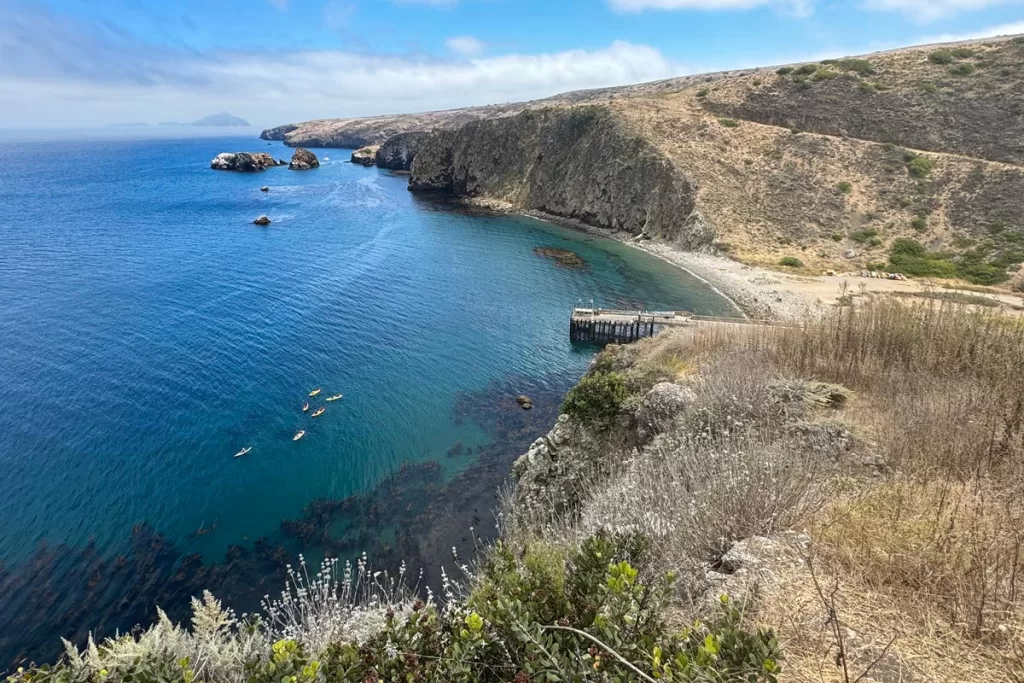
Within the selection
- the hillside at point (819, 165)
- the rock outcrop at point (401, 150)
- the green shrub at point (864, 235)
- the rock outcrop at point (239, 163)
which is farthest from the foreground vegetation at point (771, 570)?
the rock outcrop at point (239, 163)

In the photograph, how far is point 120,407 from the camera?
2697 centimetres

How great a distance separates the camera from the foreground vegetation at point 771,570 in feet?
13.7

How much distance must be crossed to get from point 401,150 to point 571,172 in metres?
83.7

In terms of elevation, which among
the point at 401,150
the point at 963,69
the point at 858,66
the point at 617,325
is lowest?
the point at 617,325

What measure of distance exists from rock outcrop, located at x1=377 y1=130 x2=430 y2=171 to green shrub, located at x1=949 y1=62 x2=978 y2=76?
378 feet

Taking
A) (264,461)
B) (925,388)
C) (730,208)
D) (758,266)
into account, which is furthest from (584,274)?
(925,388)

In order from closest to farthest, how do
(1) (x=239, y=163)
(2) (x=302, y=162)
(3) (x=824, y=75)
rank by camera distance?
(3) (x=824, y=75)
(1) (x=239, y=163)
(2) (x=302, y=162)

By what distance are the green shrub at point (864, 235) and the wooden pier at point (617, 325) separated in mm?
26975

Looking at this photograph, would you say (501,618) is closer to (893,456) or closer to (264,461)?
(893,456)


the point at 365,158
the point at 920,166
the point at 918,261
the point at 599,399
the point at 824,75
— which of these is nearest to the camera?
the point at 599,399

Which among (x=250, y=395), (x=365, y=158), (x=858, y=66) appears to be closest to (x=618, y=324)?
(x=250, y=395)

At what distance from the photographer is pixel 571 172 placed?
7944 centimetres

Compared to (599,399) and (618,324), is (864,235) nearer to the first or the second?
(618,324)

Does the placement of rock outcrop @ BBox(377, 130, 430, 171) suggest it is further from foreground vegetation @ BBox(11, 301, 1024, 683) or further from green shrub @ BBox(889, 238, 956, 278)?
foreground vegetation @ BBox(11, 301, 1024, 683)
